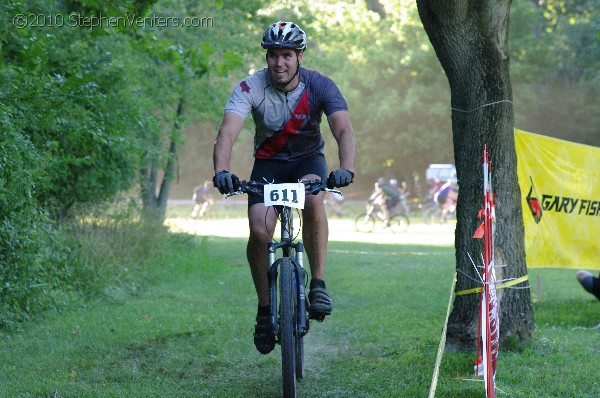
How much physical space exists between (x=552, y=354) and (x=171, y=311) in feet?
14.9

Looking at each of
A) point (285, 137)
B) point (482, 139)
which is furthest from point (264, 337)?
point (482, 139)

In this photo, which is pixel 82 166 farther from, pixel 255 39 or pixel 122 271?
pixel 255 39

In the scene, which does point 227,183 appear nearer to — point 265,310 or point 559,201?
point 265,310

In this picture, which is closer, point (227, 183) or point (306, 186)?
point (227, 183)

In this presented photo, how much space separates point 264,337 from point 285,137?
134 centimetres

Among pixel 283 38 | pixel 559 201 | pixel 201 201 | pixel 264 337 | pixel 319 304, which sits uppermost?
pixel 201 201

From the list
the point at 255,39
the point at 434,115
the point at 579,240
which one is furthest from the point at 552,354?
the point at 434,115

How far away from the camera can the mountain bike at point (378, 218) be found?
33.8 meters

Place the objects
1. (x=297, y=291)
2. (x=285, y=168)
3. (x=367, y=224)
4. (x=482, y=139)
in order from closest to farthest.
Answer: (x=297, y=291)
(x=285, y=168)
(x=482, y=139)
(x=367, y=224)

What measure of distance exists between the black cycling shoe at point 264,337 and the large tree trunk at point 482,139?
1943 millimetres

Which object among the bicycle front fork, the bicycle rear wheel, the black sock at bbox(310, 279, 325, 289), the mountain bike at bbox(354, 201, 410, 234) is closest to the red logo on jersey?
the bicycle front fork

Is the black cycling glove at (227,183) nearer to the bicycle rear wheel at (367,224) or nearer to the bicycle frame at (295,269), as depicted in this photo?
the bicycle frame at (295,269)

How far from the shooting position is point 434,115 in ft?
185

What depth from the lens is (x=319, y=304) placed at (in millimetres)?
6328
